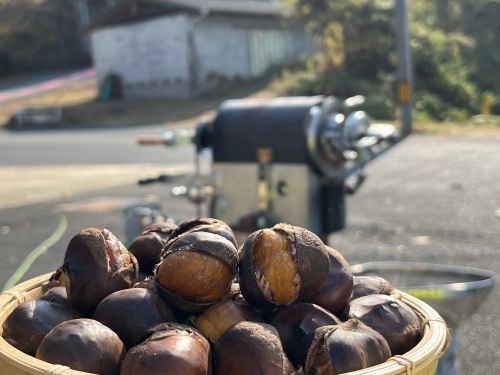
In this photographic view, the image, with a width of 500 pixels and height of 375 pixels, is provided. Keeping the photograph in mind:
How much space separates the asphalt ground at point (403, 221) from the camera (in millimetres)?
3945

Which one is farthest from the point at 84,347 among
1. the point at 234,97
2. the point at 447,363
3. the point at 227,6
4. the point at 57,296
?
the point at 227,6

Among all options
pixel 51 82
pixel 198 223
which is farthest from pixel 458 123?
pixel 51 82

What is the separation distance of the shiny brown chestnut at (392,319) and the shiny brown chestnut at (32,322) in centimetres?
67

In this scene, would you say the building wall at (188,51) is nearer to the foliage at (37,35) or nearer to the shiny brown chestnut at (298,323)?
the foliage at (37,35)

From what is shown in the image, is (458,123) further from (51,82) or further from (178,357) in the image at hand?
(51,82)

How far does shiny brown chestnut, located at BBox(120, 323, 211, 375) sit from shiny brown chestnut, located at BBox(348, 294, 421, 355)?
395mm

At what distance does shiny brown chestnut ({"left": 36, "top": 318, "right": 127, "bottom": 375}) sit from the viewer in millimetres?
1243

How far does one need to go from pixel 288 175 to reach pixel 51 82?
103 feet

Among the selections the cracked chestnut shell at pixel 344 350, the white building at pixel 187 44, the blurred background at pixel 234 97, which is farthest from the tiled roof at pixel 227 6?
the cracked chestnut shell at pixel 344 350

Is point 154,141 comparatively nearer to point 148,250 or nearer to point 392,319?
point 148,250

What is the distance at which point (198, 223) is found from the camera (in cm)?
162

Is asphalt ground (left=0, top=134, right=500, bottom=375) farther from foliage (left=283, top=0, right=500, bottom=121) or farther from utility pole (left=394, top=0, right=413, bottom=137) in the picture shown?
foliage (left=283, top=0, right=500, bottom=121)

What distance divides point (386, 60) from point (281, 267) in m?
20.7

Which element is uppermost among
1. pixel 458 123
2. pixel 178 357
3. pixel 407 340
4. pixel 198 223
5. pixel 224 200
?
pixel 198 223
